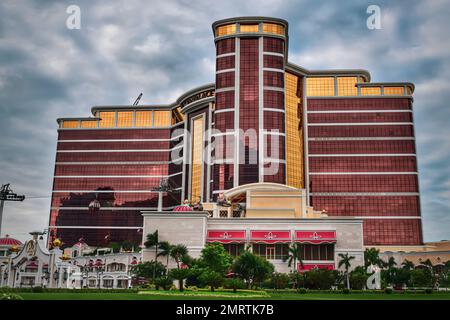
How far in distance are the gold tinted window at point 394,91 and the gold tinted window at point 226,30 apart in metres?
51.9

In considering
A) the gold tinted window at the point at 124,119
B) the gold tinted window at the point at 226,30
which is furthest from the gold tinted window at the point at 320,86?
the gold tinted window at the point at 124,119

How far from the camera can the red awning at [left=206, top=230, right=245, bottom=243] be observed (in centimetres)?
9200

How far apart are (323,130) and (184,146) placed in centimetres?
4647

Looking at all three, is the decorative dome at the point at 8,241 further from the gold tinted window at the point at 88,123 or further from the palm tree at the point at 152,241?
the gold tinted window at the point at 88,123

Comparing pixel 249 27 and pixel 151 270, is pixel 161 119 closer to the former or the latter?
pixel 249 27

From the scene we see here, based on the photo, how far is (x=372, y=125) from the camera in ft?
466

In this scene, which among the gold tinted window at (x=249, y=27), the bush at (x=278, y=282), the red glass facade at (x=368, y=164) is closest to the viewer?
the bush at (x=278, y=282)

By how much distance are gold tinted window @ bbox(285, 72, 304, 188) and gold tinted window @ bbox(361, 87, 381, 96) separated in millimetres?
19861

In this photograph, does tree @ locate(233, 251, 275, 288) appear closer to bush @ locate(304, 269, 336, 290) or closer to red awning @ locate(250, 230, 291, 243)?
bush @ locate(304, 269, 336, 290)

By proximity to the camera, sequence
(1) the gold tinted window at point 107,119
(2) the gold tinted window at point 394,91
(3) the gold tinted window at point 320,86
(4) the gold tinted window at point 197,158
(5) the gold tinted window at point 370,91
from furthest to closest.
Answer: (1) the gold tinted window at point 107,119 < (4) the gold tinted window at point 197,158 < (3) the gold tinted window at point 320,86 < (5) the gold tinted window at point 370,91 < (2) the gold tinted window at point 394,91

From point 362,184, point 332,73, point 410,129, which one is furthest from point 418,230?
point 332,73

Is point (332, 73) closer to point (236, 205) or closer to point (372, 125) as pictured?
point (372, 125)

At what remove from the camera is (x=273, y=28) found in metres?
134

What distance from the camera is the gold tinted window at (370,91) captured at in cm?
14538
